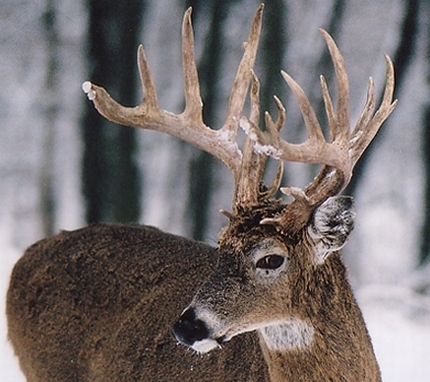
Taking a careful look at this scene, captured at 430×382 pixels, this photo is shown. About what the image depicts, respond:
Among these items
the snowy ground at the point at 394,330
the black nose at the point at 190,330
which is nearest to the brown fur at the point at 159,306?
the black nose at the point at 190,330

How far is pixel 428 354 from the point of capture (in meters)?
5.49

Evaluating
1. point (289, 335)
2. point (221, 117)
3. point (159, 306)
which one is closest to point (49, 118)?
point (221, 117)

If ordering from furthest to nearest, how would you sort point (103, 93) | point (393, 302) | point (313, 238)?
point (393, 302) < point (103, 93) < point (313, 238)

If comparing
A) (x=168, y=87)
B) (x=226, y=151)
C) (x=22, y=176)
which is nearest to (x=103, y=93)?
(x=226, y=151)

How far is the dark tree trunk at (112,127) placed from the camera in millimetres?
6043

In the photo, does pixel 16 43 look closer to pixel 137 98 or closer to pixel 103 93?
pixel 137 98

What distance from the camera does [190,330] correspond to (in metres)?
2.72

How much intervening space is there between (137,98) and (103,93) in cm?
300

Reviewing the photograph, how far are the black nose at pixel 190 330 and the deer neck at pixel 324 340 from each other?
325 mm

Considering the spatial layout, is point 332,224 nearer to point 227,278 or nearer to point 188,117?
point 227,278

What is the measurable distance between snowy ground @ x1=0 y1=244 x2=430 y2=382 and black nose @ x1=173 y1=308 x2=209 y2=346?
9.39 ft

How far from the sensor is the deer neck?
284cm

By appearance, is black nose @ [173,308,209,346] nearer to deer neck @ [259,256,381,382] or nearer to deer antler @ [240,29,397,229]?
deer neck @ [259,256,381,382]

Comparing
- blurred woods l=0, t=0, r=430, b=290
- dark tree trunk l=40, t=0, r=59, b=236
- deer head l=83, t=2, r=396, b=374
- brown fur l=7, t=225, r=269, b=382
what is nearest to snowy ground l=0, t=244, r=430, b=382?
blurred woods l=0, t=0, r=430, b=290
